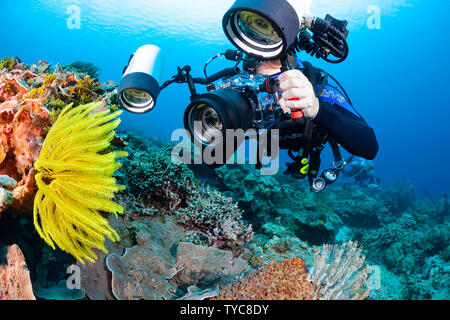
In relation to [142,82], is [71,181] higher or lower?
lower

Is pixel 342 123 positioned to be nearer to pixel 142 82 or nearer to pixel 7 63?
pixel 142 82

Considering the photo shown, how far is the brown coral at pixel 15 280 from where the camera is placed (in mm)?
1811

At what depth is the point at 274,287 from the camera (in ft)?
7.63

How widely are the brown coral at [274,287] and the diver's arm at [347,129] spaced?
1.44 meters

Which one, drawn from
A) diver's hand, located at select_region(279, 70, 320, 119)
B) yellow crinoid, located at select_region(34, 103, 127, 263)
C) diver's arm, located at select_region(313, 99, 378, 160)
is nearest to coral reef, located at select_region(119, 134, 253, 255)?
yellow crinoid, located at select_region(34, 103, 127, 263)

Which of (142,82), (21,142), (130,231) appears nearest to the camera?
(21,142)

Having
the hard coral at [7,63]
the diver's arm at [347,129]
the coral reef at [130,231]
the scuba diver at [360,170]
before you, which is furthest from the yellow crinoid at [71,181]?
the scuba diver at [360,170]

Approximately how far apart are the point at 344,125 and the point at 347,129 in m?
0.06

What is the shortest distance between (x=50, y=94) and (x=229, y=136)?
9.80 ft

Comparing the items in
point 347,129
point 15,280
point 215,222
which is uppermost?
point 347,129

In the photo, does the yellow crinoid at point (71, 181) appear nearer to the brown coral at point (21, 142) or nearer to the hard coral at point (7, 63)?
the brown coral at point (21, 142)

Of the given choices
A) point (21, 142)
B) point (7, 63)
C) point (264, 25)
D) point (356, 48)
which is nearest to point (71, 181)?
point (21, 142)

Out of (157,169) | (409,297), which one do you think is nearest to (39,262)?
(157,169)

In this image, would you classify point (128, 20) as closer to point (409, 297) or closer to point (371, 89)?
point (409, 297)
